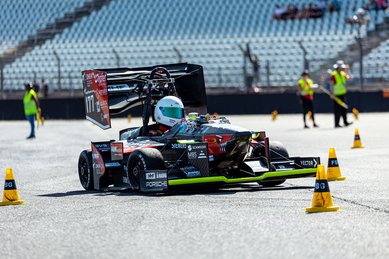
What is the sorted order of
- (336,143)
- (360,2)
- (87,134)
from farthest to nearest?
1. (360,2)
2. (87,134)
3. (336,143)

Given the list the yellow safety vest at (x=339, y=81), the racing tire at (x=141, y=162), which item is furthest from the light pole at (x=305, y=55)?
the racing tire at (x=141, y=162)

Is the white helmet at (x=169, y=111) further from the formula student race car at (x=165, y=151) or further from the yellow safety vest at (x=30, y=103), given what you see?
the yellow safety vest at (x=30, y=103)

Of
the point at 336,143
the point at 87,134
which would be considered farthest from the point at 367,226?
the point at 87,134

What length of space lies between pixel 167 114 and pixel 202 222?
4.85m

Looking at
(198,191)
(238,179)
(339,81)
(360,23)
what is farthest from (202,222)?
(360,23)

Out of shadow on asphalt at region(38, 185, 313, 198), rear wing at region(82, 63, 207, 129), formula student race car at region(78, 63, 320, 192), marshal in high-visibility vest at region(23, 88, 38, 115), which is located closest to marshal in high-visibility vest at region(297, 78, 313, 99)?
marshal in high-visibility vest at region(23, 88, 38, 115)

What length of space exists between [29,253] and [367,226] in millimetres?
2679

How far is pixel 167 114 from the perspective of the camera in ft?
44.7

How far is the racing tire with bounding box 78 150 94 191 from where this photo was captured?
13.5 m

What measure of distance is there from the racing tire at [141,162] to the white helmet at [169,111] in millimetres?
1346

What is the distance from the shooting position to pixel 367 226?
8172 millimetres

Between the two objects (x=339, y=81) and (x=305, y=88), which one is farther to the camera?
(x=305, y=88)

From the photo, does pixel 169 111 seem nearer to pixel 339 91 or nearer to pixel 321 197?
pixel 321 197

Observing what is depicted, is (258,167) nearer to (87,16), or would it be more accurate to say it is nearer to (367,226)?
(367,226)
